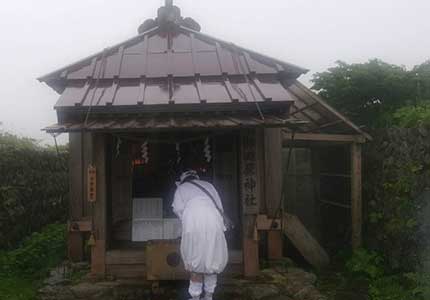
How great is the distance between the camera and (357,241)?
10039 mm

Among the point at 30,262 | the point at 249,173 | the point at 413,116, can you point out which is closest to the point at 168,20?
the point at 249,173

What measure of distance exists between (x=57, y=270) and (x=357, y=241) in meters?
6.54

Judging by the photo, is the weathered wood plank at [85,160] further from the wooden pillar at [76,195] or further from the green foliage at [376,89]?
A: the green foliage at [376,89]

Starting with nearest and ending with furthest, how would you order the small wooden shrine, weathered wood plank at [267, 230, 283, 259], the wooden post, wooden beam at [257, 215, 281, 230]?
the small wooden shrine < wooden beam at [257, 215, 281, 230] < weathered wood plank at [267, 230, 283, 259] < the wooden post

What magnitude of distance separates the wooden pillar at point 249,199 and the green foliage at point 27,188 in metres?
5.59

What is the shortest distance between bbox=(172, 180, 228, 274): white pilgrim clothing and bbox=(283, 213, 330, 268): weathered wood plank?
261 cm

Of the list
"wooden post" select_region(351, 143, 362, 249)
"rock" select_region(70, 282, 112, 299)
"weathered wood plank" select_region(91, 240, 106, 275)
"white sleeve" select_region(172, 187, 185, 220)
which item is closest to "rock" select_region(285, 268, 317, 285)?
→ "wooden post" select_region(351, 143, 362, 249)

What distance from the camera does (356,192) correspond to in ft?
33.3

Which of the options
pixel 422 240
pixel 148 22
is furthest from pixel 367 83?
pixel 148 22

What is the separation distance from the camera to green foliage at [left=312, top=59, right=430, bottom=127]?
1109 centimetres

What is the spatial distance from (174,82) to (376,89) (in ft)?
18.6

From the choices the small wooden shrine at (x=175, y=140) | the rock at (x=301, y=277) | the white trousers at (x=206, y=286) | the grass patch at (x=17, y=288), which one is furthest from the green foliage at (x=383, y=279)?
the grass patch at (x=17, y=288)

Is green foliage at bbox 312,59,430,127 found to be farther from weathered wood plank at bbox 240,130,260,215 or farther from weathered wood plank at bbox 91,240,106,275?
weathered wood plank at bbox 91,240,106,275

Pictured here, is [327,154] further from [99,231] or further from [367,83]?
[99,231]
